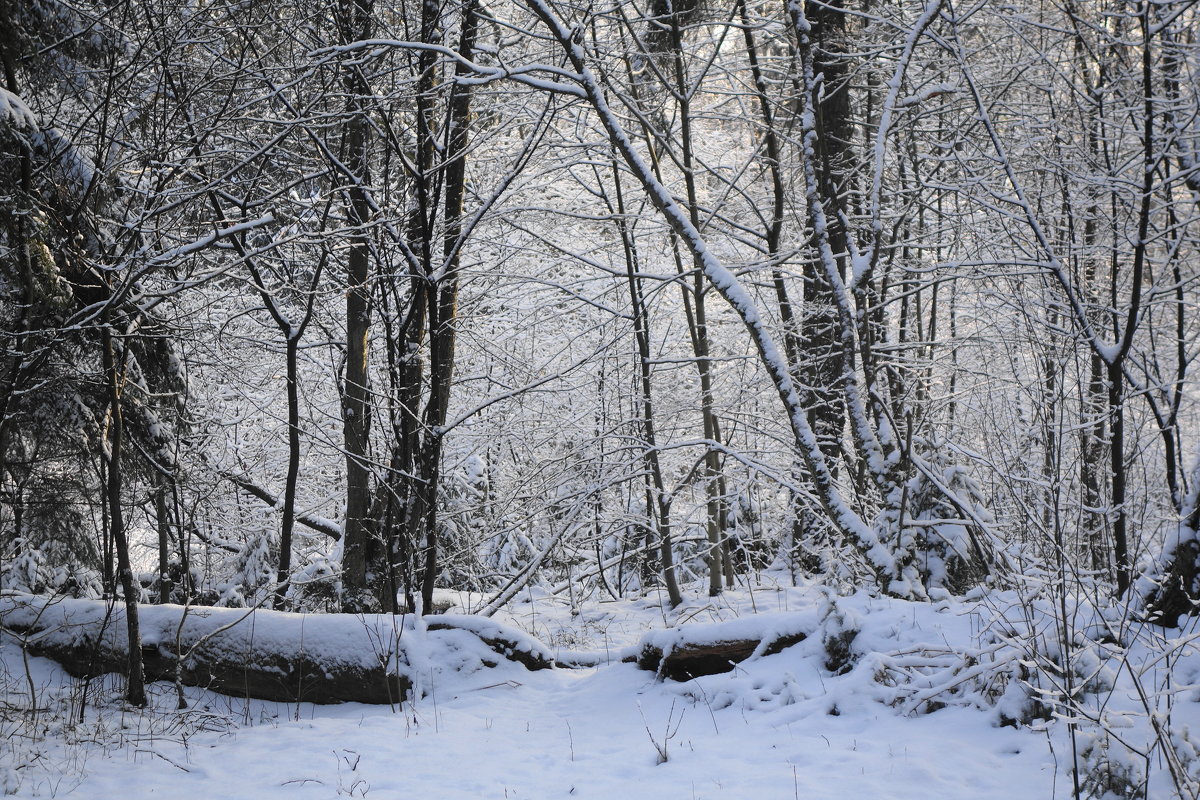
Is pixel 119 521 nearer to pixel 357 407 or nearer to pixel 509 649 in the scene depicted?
pixel 509 649

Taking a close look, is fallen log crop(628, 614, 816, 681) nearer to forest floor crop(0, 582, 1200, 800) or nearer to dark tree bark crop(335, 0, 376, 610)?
forest floor crop(0, 582, 1200, 800)

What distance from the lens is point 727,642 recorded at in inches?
202

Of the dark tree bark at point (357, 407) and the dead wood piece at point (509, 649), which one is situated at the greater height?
the dark tree bark at point (357, 407)

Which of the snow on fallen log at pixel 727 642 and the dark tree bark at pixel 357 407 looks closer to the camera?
the snow on fallen log at pixel 727 642

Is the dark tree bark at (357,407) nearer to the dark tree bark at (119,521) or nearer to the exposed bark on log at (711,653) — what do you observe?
the dark tree bark at (119,521)

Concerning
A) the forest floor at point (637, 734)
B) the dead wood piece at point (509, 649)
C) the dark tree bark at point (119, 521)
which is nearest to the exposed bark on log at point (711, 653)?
the forest floor at point (637, 734)

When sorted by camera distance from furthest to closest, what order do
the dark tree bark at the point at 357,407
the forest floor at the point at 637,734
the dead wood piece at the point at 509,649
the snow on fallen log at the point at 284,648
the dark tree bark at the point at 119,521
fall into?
1. the dark tree bark at the point at 357,407
2. the dead wood piece at the point at 509,649
3. the snow on fallen log at the point at 284,648
4. the dark tree bark at the point at 119,521
5. the forest floor at the point at 637,734

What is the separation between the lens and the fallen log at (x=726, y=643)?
5.07 meters

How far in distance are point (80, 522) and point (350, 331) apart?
116 inches

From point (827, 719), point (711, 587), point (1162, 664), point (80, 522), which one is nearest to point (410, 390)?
point (80, 522)

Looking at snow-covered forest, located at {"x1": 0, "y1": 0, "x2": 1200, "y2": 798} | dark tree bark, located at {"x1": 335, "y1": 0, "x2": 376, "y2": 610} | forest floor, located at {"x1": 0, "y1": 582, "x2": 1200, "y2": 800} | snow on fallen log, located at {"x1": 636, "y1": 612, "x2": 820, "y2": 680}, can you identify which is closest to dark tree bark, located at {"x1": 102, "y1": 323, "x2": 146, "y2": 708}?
snow-covered forest, located at {"x1": 0, "y1": 0, "x2": 1200, "y2": 798}

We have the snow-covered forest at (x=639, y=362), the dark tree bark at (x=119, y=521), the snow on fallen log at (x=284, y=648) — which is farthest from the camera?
the snow on fallen log at (x=284, y=648)

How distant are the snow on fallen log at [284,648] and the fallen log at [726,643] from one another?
4.11 feet

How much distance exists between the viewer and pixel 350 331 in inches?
303
